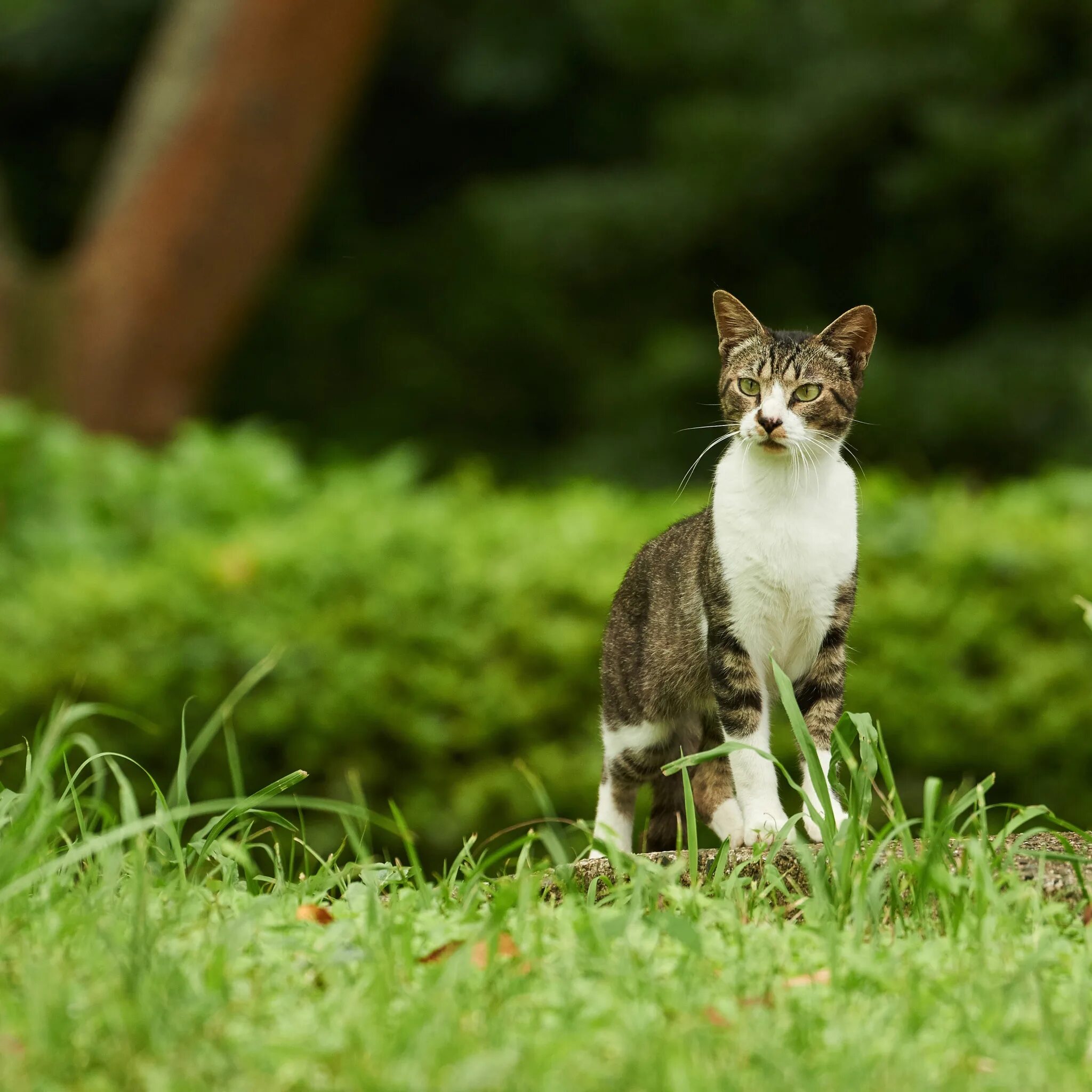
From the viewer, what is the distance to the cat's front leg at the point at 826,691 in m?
2.39

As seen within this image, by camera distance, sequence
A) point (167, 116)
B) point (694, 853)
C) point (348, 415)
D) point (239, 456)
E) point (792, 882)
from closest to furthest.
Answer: point (694, 853), point (792, 882), point (239, 456), point (167, 116), point (348, 415)

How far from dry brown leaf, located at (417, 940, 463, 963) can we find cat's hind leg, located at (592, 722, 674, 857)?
0.47 meters

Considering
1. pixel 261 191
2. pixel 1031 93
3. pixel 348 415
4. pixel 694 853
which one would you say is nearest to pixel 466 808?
pixel 694 853

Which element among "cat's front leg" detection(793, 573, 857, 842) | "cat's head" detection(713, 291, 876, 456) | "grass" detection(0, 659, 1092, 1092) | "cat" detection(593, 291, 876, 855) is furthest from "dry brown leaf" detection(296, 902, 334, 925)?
"cat's head" detection(713, 291, 876, 456)

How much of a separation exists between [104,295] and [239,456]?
261cm

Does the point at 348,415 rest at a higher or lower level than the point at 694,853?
higher

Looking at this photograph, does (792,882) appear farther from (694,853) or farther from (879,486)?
(879,486)

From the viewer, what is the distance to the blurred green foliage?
916 cm

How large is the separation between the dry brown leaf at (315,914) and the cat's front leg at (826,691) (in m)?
0.79

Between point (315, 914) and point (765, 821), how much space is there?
2.41 ft

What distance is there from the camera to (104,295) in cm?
863

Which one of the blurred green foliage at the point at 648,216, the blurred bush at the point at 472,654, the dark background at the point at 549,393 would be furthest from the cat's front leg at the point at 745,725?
the blurred green foliage at the point at 648,216

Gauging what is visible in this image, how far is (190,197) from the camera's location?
8.45 metres

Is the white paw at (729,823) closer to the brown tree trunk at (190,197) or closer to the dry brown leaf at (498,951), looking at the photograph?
the dry brown leaf at (498,951)
